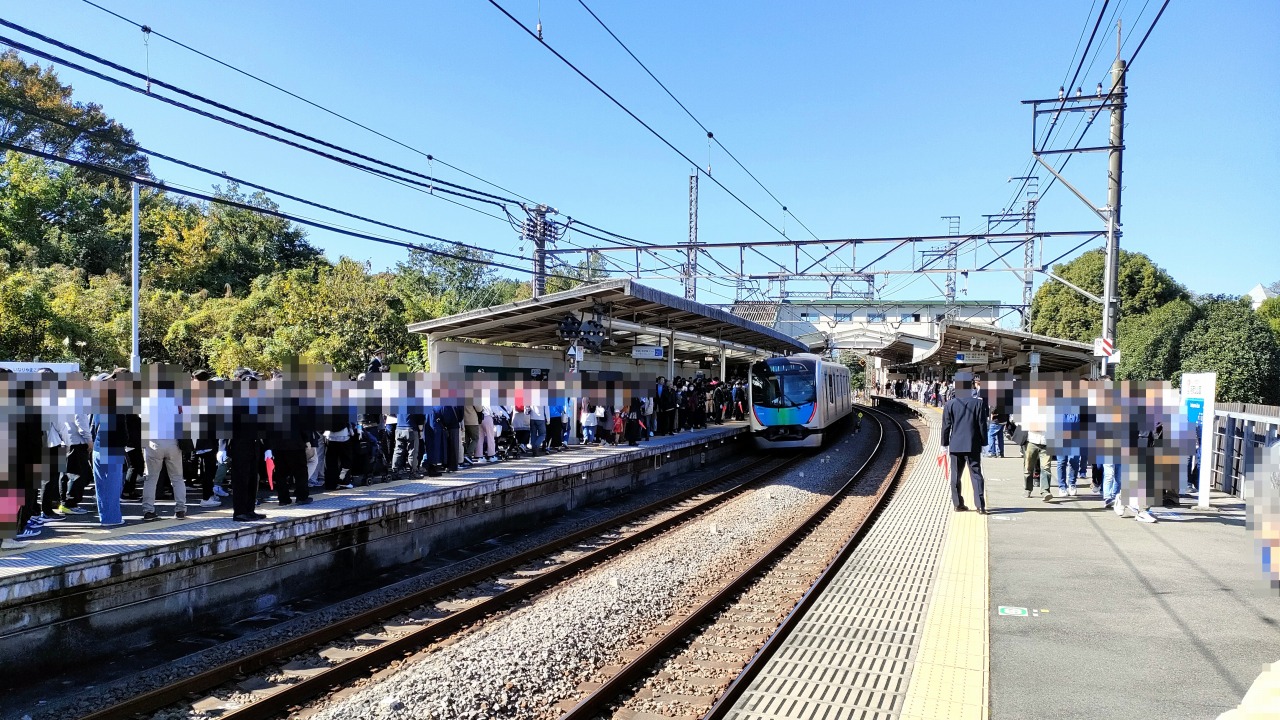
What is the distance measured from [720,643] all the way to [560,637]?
1.43 m

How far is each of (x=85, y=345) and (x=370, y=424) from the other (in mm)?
15518

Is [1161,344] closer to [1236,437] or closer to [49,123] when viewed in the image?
[1236,437]

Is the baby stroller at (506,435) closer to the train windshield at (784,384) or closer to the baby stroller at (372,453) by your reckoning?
the baby stroller at (372,453)

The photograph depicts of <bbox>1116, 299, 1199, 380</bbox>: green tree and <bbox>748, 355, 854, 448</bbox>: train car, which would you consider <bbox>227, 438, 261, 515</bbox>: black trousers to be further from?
<bbox>1116, 299, 1199, 380</bbox>: green tree

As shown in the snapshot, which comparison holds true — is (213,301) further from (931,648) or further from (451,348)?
(931,648)

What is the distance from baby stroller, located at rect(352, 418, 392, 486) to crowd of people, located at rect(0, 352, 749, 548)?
0.07ft

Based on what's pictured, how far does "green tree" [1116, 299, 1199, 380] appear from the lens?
81.0ft

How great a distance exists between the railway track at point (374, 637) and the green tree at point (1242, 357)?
20.9 meters

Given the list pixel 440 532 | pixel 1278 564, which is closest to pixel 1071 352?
pixel 440 532

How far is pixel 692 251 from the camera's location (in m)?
24.5

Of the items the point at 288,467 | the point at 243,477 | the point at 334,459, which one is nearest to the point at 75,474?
the point at 288,467

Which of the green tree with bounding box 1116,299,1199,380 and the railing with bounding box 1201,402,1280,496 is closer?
the railing with bounding box 1201,402,1280,496

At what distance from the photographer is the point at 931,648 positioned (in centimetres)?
557

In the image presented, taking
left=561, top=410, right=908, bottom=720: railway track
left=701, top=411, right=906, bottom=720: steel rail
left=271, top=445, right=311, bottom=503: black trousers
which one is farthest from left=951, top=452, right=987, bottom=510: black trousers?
left=271, top=445, right=311, bottom=503: black trousers
